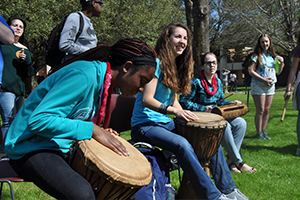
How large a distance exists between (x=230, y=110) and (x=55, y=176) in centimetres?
236

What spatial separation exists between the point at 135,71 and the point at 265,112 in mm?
3986

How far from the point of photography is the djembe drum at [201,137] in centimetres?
241

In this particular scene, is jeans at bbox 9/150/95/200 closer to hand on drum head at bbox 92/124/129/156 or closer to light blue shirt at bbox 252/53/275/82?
hand on drum head at bbox 92/124/129/156

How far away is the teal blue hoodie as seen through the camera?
1.47 m

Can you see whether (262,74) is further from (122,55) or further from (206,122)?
(122,55)

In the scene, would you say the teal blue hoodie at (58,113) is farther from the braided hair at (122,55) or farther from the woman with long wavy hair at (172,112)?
the woman with long wavy hair at (172,112)

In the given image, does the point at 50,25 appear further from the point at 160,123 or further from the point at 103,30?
the point at 160,123

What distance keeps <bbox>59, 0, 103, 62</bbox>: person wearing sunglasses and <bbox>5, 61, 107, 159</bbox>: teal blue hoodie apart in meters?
1.33

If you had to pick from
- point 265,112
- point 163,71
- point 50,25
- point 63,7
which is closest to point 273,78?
point 265,112

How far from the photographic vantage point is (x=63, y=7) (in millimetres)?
12078

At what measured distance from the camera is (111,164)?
1483mm

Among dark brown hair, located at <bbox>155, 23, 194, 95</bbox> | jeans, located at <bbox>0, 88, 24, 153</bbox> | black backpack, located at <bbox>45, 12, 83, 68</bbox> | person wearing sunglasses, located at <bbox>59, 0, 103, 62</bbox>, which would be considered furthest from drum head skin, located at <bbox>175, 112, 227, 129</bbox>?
jeans, located at <bbox>0, 88, 24, 153</bbox>

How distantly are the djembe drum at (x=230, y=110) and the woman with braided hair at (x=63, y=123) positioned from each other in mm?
1664

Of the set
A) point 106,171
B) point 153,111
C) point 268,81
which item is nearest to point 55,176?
point 106,171
